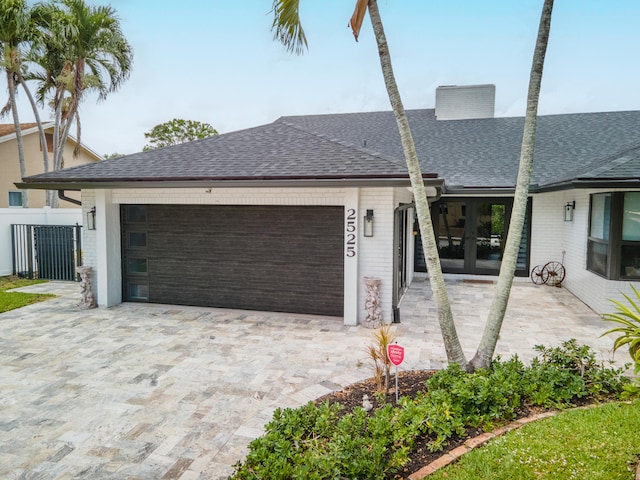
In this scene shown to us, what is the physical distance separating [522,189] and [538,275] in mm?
8383

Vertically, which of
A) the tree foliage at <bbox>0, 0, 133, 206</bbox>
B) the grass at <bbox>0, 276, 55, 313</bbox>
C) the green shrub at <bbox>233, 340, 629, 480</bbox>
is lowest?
the grass at <bbox>0, 276, 55, 313</bbox>

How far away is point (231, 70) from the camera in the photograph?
46.0ft

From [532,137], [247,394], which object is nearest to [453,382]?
[247,394]

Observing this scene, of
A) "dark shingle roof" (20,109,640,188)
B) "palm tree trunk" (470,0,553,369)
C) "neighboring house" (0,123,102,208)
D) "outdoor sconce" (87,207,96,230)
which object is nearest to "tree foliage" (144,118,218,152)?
"neighboring house" (0,123,102,208)

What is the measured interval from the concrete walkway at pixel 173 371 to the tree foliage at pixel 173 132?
25976 mm

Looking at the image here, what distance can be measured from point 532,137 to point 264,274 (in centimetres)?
548

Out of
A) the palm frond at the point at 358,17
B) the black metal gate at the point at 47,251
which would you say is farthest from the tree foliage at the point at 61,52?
the palm frond at the point at 358,17

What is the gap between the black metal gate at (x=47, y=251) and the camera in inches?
448

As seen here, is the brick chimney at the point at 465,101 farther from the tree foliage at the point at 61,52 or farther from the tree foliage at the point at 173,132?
the tree foliage at the point at 173,132

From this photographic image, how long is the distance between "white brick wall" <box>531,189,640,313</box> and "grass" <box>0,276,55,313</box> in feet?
38.9

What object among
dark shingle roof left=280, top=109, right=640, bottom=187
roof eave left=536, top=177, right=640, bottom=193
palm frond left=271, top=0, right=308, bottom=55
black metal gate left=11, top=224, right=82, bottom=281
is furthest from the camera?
dark shingle roof left=280, top=109, right=640, bottom=187

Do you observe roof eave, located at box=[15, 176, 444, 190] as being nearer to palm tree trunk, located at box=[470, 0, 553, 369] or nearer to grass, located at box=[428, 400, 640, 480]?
palm tree trunk, located at box=[470, 0, 553, 369]

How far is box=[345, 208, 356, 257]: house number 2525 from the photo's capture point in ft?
24.0

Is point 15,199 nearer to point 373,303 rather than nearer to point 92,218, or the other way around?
point 92,218
